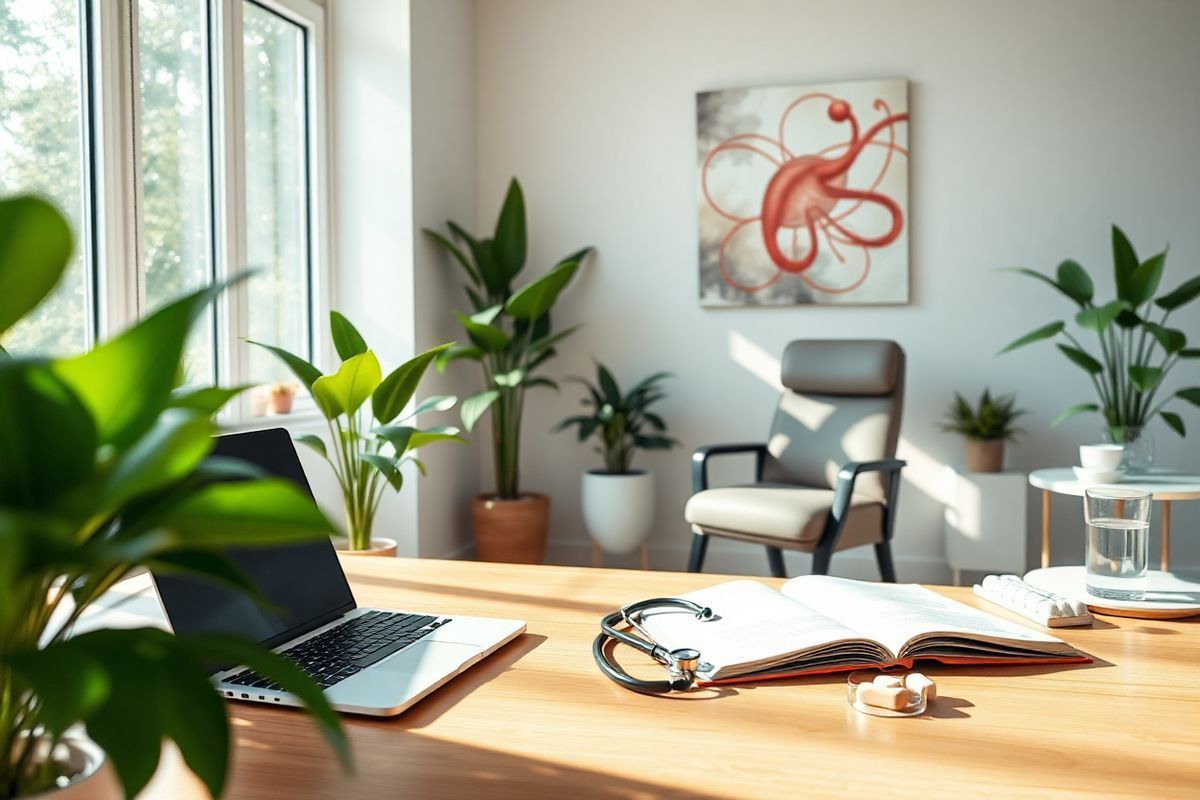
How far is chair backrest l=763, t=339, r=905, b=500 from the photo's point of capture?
3834 millimetres

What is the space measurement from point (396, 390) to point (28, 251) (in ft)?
7.59

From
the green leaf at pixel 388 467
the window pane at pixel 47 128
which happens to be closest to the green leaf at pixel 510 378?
the green leaf at pixel 388 467

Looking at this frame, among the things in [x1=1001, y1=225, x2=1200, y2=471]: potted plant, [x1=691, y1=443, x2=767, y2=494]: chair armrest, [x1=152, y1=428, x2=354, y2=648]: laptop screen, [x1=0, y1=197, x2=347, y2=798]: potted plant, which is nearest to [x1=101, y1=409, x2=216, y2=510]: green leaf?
[x1=0, y1=197, x2=347, y2=798]: potted plant

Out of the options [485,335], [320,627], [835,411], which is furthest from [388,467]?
[835,411]

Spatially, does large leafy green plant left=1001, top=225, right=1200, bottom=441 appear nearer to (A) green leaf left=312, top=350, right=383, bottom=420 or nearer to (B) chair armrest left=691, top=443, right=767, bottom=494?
(B) chair armrest left=691, top=443, right=767, bottom=494

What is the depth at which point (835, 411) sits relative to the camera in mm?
3998

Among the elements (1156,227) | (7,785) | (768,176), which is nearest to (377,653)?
(7,785)

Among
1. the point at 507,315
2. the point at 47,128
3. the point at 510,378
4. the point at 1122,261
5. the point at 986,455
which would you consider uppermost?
the point at 47,128

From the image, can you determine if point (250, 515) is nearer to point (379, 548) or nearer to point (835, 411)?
point (379, 548)

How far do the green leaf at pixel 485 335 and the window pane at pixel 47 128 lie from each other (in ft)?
4.59

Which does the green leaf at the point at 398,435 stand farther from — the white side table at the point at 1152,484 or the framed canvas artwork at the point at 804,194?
the framed canvas artwork at the point at 804,194

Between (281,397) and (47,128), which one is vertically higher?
(47,128)

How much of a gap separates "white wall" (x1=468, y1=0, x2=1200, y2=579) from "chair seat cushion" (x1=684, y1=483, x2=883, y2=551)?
923 millimetres

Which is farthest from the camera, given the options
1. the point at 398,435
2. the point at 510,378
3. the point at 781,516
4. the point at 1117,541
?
the point at 510,378
